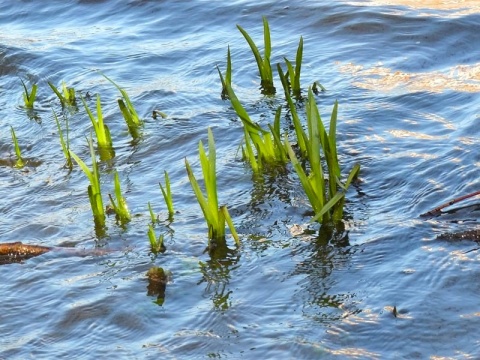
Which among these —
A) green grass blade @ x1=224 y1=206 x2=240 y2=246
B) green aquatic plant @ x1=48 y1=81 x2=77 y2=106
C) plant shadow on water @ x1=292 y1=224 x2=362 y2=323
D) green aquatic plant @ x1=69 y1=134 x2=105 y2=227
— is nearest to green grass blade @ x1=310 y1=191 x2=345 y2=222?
plant shadow on water @ x1=292 y1=224 x2=362 y2=323

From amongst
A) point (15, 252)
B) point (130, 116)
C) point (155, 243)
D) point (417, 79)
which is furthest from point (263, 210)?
point (417, 79)

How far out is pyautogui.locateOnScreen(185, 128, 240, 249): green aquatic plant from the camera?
328 cm

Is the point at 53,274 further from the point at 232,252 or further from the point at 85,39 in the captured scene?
the point at 85,39

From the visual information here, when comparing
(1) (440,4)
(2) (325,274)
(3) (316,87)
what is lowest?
(2) (325,274)

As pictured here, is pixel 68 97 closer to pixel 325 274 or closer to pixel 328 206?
pixel 328 206

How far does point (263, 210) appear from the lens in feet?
12.3

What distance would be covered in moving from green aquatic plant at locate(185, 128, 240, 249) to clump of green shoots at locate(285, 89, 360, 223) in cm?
35

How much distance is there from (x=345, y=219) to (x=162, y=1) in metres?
5.29

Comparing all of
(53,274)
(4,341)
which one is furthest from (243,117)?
(4,341)

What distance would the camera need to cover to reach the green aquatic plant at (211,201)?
3.28 metres

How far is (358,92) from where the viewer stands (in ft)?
17.4

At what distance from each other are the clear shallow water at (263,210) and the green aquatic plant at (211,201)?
0.33ft

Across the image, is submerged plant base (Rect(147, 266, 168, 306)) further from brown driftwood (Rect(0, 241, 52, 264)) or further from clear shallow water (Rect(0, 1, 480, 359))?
brown driftwood (Rect(0, 241, 52, 264))

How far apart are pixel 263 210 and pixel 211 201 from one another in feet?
1.51
